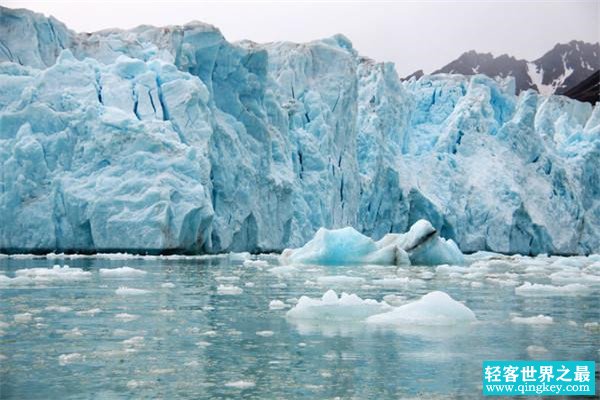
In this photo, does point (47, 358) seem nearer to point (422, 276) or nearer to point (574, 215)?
point (422, 276)

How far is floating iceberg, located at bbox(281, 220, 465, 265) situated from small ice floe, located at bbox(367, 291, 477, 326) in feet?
42.5

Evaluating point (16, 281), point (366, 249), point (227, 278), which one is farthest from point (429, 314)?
point (366, 249)

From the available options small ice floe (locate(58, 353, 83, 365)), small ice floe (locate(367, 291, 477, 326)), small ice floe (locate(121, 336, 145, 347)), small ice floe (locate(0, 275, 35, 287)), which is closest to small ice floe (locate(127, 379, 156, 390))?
small ice floe (locate(58, 353, 83, 365))

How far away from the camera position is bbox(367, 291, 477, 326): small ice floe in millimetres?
8164

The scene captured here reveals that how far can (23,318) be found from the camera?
7.85 metres

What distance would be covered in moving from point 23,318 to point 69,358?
2310mm

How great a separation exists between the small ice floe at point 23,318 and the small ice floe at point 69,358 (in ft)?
6.48

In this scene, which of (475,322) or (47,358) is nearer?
(47,358)

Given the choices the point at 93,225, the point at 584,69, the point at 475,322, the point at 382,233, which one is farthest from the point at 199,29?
the point at 584,69

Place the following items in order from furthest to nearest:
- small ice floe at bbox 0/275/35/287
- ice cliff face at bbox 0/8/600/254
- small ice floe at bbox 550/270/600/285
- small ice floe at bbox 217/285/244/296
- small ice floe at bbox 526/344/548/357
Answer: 1. ice cliff face at bbox 0/8/600/254
2. small ice floe at bbox 550/270/600/285
3. small ice floe at bbox 0/275/35/287
4. small ice floe at bbox 217/285/244/296
5. small ice floe at bbox 526/344/548/357

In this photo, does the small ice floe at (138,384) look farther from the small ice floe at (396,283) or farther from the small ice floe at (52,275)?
the small ice floe at (396,283)

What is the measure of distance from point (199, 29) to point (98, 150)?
7.65 meters

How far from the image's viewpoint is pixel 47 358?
19.2ft

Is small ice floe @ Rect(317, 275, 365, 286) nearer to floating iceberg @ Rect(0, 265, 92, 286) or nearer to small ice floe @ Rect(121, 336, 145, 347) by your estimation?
floating iceberg @ Rect(0, 265, 92, 286)
